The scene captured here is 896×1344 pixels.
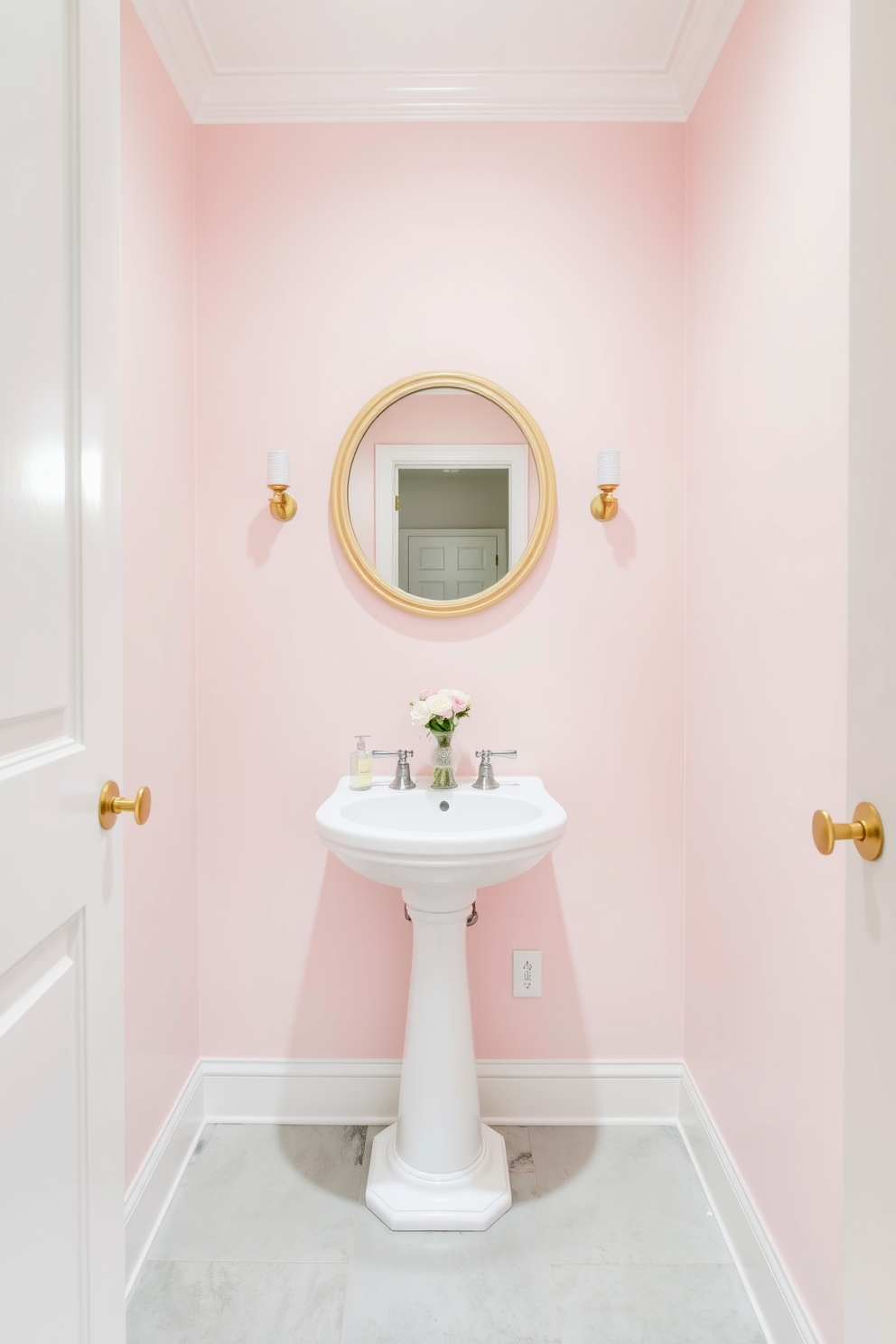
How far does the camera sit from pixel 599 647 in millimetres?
1906

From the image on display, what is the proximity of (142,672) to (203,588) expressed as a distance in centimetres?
41

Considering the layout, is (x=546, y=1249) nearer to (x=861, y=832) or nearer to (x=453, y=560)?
(x=861, y=832)

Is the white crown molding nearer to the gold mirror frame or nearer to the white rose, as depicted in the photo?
the gold mirror frame

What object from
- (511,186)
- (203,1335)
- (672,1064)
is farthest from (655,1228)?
(511,186)

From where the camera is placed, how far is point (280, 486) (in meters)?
1.82

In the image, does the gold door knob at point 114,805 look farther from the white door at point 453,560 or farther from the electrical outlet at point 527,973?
the electrical outlet at point 527,973

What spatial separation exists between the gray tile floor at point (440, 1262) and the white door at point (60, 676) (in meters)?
0.59

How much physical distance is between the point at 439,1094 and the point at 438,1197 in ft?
0.64

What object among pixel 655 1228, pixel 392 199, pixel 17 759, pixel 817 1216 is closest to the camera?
pixel 17 759

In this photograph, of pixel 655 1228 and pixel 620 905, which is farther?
pixel 620 905

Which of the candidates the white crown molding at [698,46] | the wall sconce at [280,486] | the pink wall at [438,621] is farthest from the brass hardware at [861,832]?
the white crown molding at [698,46]

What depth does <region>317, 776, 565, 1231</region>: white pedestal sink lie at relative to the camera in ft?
4.74

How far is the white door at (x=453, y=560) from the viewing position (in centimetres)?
189

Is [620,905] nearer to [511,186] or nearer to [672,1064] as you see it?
[672,1064]
